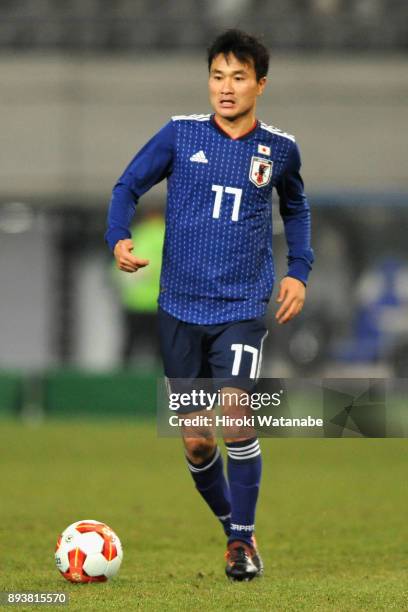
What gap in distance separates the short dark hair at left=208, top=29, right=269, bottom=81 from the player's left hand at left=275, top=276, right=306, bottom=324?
889 millimetres

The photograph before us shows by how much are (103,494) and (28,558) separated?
11.6 feet

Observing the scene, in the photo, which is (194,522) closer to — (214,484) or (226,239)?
(214,484)

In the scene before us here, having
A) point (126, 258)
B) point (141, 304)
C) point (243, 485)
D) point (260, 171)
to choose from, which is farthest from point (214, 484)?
point (141, 304)

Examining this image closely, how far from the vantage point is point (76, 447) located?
49.0 feet

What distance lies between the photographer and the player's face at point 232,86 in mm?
6328

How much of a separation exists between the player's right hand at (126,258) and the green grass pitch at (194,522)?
130 cm

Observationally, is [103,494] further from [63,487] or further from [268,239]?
[268,239]

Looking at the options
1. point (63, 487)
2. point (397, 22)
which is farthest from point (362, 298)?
point (63, 487)

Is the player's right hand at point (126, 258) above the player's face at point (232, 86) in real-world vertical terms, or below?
below

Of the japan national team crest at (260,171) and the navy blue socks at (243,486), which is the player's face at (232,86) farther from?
the navy blue socks at (243,486)

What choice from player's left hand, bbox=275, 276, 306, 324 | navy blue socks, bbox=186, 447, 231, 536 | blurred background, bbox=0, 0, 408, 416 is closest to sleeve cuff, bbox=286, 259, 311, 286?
player's left hand, bbox=275, 276, 306, 324

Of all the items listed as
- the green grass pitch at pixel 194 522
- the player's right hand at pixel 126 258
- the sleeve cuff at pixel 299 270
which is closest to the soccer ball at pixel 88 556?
the green grass pitch at pixel 194 522

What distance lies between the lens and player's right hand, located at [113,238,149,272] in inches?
238

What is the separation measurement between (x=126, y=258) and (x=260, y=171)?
0.77 metres
